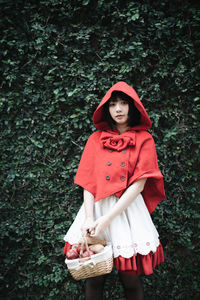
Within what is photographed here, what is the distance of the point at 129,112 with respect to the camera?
1.91 meters

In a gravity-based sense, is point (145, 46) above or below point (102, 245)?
above

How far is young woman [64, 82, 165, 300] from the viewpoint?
5.55 feet

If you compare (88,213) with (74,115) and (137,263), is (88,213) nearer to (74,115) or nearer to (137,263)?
(137,263)

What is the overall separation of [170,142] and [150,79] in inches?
26.2

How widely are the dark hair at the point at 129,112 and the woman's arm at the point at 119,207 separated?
0.51 metres

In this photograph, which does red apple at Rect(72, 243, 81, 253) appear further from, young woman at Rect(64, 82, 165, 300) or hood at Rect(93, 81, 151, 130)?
hood at Rect(93, 81, 151, 130)

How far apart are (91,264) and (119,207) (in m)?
0.41

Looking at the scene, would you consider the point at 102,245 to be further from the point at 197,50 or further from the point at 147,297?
the point at 197,50

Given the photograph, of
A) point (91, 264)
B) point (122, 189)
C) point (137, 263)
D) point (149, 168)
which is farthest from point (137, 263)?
point (149, 168)

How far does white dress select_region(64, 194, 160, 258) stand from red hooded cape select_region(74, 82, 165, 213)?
13 centimetres

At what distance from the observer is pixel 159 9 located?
90.4 inches

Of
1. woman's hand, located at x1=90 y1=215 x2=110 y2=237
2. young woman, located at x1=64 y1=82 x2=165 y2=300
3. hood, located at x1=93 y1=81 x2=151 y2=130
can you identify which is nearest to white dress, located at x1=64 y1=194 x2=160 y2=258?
young woman, located at x1=64 y1=82 x2=165 y2=300

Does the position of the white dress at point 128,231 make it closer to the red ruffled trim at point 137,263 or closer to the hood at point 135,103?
the red ruffled trim at point 137,263

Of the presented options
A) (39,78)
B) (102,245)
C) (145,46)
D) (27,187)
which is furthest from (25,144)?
(145,46)
